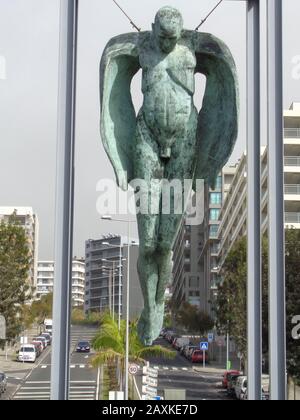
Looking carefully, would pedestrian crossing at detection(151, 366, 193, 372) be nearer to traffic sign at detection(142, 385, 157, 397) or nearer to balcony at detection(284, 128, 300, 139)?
traffic sign at detection(142, 385, 157, 397)

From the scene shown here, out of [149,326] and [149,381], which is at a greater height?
[149,326]

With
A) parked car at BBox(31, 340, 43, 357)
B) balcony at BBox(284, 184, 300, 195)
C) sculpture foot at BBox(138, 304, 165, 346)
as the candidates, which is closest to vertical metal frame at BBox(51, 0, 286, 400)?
sculpture foot at BBox(138, 304, 165, 346)

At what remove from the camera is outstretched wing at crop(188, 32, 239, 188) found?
6.12m

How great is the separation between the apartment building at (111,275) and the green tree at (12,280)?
730cm

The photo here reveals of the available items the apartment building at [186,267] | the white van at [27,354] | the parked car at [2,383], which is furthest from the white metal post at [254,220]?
the parked car at [2,383]

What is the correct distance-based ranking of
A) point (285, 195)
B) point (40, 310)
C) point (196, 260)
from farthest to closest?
point (285, 195), point (40, 310), point (196, 260)

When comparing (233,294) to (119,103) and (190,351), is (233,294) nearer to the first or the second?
(190,351)

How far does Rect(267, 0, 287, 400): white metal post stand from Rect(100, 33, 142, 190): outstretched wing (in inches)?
41.0

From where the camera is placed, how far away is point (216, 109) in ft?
20.6

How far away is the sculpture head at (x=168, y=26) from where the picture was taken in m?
5.93

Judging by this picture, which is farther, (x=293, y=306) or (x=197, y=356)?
(x=293, y=306)

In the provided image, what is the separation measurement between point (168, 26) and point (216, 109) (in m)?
0.76

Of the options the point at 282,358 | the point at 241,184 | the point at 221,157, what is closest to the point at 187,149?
the point at 221,157

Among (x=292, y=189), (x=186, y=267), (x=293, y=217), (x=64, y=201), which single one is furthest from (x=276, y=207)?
(x=292, y=189)
